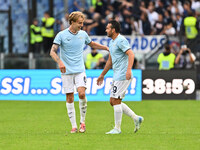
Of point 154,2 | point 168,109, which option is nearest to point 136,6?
point 154,2

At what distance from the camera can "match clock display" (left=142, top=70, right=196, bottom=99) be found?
69.3ft

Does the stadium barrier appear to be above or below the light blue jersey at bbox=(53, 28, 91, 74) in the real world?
below

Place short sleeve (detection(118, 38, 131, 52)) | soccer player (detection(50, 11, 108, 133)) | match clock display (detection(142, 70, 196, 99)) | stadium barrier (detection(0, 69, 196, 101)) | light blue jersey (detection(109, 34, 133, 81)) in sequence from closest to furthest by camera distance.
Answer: short sleeve (detection(118, 38, 131, 52)), light blue jersey (detection(109, 34, 133, 81)), soccer player (detection(50, 11, 108, 133)), stadium barrier (detection(0, 69, 196, 101)), match clock display (detection(142, 70, 196, 99))

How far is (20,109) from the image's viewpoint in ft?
58.7

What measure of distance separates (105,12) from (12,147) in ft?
54.8

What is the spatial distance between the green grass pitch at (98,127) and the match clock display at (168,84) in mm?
769

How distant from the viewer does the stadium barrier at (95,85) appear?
21.0 metres

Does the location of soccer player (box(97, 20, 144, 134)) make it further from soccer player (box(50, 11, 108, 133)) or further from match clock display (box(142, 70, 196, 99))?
match clock display (box(142, 70, 196, 99))

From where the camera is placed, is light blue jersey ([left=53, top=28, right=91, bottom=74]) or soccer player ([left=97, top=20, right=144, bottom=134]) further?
light blue jersey ([left=53, top=28, right=91, bottom=74])

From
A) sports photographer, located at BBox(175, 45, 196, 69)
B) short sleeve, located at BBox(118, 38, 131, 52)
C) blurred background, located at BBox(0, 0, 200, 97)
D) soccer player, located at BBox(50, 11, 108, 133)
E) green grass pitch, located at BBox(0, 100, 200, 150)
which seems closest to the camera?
green grass pitch, located at BBox(0, 100, 200, 150)

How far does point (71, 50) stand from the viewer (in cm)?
1130

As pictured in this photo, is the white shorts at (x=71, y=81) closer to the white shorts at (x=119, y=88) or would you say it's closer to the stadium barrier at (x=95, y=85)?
the white shorts at (x=119, y=88)

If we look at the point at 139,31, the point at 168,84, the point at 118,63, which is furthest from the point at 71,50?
the point at 139,31

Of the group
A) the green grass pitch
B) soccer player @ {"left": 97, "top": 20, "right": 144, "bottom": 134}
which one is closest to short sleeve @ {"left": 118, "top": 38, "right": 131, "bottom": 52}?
soccer player @ {"left": 97, "top": 20, "right": 144, "bottom": 134}
